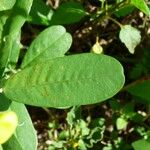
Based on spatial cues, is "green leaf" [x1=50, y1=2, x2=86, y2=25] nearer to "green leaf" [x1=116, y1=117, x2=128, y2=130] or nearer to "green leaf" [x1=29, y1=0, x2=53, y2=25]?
"green leaf" [x1=29, y1=0, x2=53, y2=25]

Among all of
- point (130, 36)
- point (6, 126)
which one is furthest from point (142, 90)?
point (6, 126)

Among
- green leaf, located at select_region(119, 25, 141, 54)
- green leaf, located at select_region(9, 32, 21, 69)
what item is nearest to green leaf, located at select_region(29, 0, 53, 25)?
green leaf, located at select_region(119, 25, 141, 54)

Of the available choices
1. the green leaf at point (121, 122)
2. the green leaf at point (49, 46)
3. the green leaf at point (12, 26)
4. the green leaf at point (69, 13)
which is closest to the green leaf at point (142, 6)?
the green leaf at point (49, 46)

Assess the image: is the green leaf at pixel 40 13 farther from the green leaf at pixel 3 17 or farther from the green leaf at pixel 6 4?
the green leaf at pixel 6 4

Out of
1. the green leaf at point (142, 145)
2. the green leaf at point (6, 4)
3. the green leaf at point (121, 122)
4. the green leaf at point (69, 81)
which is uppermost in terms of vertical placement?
the green leaf at point (6, 4)

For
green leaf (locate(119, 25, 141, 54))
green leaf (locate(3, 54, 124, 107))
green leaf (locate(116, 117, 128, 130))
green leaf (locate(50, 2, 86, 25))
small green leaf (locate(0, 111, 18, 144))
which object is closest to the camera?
small green leaf (locate(0, 111, 18, 144))

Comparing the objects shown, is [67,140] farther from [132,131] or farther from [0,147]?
[0,147]

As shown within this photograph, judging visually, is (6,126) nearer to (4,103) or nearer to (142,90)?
(4,103)
